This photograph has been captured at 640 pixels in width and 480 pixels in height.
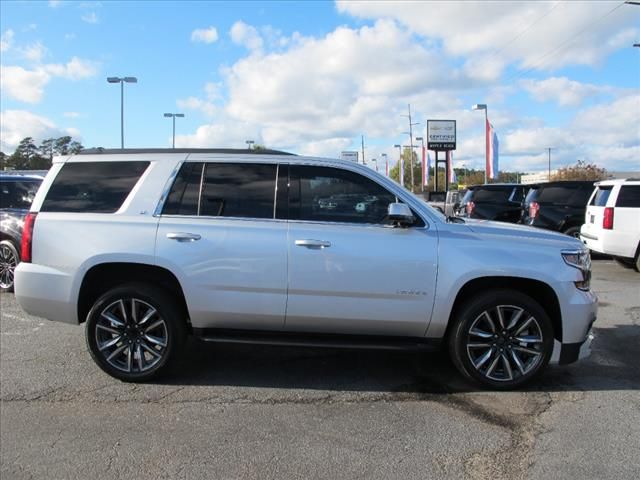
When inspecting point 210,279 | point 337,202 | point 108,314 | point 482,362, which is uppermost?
point 337,202

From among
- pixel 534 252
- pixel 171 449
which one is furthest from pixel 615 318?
pixel 171 449

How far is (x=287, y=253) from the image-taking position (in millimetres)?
4543

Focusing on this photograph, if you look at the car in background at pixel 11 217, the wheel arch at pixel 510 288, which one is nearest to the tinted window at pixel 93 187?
the wheel arch at pixel 510 288

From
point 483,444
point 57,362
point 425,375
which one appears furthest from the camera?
point 57,362

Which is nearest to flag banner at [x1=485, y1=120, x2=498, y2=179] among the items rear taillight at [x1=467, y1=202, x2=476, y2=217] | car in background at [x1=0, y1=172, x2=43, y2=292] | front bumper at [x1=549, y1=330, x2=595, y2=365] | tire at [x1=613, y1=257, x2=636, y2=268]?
rear taillight at [x1=467, y1=202, x2=476, y2=217]

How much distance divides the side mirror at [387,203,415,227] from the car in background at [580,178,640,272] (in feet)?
25.8

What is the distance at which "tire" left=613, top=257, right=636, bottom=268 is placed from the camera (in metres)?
11.2

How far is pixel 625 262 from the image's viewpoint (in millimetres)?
11680

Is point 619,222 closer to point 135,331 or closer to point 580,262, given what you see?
point 580,262

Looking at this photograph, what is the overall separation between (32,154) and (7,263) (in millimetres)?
57152

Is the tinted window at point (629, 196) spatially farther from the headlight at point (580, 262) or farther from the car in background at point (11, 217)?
the car in background at point (11, 217)

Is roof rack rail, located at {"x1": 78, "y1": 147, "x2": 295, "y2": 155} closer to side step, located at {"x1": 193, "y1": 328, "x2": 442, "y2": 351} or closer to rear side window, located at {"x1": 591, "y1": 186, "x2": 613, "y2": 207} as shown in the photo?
side step, located at {"x1": 193, "y1": 328, "x2": 442, "y2": 351}

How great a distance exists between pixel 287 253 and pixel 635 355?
3726mm

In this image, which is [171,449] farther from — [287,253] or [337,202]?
[337,202]
